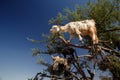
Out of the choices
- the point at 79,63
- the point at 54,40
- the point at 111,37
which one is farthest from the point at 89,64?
the point at 111,37

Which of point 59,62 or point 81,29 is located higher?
point 81,29

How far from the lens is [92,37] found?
39.8 ft

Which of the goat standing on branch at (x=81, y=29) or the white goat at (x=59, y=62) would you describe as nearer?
the goat standing on branch at (x=81, y=29)

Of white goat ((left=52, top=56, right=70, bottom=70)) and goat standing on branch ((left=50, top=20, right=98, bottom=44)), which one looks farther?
white goat ((left=52, top=56, right=70, bottom=70))

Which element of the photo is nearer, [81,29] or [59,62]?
[81,29]

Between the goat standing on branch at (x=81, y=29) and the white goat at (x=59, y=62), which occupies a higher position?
the goat standing on branch at (x=81, y=29)

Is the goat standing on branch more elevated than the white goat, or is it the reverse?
the goat standing on branch

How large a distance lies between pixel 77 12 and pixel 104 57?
15.1 ft

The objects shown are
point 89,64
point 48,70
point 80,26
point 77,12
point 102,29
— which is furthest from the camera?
point 77,12

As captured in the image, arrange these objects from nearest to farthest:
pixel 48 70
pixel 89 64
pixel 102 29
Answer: pixel 89 64 < pixel 48 70 < pixel 102 29

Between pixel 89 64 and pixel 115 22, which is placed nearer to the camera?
pixel 89 64

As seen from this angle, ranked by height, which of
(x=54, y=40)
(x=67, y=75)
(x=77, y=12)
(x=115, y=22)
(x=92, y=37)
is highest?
(x=77, y=12)

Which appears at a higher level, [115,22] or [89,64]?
[115,22]

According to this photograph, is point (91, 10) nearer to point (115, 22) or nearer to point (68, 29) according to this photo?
point (115, 22)
